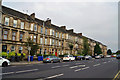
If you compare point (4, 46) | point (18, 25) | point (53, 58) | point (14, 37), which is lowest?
point (53, 58)

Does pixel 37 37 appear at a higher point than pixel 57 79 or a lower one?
higher

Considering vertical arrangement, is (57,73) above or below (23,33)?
below

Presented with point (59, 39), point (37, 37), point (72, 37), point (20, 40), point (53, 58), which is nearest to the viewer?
point (53, 58)

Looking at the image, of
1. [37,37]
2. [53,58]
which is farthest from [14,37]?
[53,58]

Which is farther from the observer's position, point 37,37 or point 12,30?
point 37,37

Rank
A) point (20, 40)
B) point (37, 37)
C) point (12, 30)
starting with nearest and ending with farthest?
point (12, 30)
point (20, 40)
point (37, 37)

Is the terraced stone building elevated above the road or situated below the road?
above

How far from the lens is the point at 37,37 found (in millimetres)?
33500

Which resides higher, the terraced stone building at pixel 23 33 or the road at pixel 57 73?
the terraced stone building at pixel 23 33

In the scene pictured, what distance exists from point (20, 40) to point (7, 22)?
508cm

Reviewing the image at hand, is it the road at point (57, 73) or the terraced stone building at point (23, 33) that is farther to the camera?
the terraced stone building at point (23, 33)

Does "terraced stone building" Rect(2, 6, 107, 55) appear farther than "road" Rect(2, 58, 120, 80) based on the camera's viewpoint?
Yes

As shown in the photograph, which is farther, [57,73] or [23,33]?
[23,33]

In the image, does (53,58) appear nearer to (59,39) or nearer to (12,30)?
(12,30)
